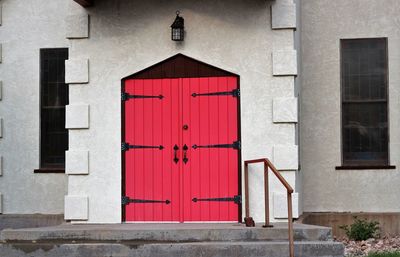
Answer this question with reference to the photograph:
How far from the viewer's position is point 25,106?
14719 mm

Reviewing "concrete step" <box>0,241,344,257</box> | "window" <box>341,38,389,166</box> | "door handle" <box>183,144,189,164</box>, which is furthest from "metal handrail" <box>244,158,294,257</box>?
"window" <box>341,38,389,166</box>

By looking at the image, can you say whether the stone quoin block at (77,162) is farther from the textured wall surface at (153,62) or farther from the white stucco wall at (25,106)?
the white stucco wall at (25,106)

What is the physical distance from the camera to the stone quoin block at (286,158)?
12.5 meters

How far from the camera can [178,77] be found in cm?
1288

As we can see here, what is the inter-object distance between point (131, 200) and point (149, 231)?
1324mm

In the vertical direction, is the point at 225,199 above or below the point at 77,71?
below

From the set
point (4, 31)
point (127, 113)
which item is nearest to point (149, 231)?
point (127, 113)

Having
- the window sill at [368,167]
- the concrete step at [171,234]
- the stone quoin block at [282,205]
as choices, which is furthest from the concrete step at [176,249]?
the window sill at [368,167]

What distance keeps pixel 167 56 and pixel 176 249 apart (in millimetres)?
3265

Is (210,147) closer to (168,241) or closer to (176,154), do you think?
(176,154)

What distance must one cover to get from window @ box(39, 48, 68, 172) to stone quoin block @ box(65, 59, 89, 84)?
65.4 inches

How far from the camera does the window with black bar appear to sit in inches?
576

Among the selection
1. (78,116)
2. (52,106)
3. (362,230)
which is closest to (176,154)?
(78,116)

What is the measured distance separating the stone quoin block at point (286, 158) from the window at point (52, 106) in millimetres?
4078
